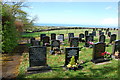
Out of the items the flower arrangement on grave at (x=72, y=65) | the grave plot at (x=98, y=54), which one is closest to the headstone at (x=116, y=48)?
the grave plot at (x=98, y=54)

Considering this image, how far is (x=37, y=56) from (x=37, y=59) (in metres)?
0.18

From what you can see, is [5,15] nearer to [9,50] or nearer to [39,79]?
[9,50]

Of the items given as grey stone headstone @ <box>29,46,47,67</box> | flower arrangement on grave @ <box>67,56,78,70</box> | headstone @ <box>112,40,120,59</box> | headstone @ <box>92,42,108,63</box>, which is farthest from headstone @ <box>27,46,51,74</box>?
headstone @ <box>112,40,120,59</box>

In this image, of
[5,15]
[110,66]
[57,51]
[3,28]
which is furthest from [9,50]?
[110,66]

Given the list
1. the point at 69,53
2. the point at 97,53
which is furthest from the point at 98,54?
the point at 69,53

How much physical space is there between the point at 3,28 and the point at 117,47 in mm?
9961

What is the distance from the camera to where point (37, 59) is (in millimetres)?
6320

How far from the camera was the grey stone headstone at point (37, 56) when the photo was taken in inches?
245

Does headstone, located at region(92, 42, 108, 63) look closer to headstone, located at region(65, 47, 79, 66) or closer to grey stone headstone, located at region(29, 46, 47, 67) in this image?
headstone, located at region(65, 47, 79, 66)

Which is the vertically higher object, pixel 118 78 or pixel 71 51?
pixel 71 51

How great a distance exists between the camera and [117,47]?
27.8ft

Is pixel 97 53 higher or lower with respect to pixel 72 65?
higher

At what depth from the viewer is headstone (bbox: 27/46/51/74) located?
20.2 ft

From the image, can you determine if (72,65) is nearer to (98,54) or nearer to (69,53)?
(69,53)
